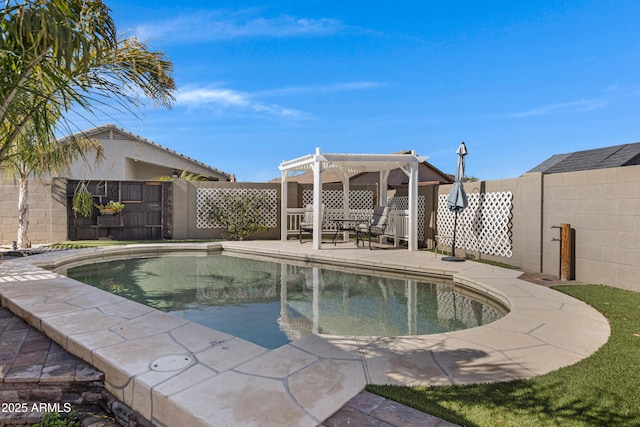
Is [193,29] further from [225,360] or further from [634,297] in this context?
[634,297]

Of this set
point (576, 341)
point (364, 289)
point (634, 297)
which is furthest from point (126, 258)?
point (634, 297)

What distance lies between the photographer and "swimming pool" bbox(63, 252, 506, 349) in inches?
150

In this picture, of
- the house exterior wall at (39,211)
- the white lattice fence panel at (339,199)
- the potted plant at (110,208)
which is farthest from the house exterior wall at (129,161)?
the white lattice fence panel at (339,199)

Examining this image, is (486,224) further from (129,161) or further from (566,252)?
(129,161)

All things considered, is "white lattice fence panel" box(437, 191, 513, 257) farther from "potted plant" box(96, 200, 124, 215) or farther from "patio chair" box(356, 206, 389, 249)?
"potted plant" box(96, 200, 124, 215)

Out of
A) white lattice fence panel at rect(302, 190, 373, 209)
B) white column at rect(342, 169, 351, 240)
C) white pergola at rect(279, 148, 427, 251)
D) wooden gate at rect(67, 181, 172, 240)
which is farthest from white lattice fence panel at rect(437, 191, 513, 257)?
wooden gate at rect(67, 181, 172, 240)

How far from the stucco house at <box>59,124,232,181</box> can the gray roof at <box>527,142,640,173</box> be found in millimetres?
14495

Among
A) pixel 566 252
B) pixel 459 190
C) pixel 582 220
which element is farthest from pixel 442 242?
pixel 582 220

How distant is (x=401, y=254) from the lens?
805 cm

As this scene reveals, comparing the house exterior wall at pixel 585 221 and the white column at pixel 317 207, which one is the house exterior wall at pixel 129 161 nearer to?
the white column at pixel 317 207

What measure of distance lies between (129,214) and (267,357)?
33.9 ft

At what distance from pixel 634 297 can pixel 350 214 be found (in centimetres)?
782

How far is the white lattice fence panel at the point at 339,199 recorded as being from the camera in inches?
474

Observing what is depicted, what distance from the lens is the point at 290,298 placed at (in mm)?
5027
